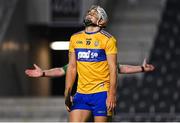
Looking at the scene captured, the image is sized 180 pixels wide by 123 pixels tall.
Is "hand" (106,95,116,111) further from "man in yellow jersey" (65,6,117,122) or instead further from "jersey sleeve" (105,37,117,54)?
"jersey sleeve" (105,37,117,54)

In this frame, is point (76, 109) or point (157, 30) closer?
point (76, 109)

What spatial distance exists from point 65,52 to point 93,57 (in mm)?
16762

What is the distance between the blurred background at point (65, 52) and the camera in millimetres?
15828

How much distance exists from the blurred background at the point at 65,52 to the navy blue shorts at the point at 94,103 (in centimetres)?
758

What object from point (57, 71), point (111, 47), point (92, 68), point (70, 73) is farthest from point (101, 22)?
point (57, 71)

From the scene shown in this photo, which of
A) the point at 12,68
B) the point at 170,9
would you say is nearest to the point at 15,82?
the point at 12,68

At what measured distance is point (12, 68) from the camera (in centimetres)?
1861

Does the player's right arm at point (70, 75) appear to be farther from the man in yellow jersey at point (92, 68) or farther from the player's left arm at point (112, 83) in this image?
the player's left arm at point (112, 83)

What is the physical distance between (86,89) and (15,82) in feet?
40.8

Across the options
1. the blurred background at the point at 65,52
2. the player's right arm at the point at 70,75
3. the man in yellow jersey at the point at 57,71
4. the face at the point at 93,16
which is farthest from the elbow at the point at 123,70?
the blurred background at the point at 65,52

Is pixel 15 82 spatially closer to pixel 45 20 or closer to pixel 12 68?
pixel 12 68

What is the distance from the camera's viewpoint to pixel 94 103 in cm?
645

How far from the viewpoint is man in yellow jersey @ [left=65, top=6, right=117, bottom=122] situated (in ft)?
20.9

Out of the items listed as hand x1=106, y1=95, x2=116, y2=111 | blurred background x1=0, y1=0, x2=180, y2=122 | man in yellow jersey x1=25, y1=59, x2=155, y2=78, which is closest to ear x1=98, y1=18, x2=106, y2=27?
man in yellow jersey x1=25, y1=59, x2=155, y2=78
